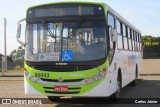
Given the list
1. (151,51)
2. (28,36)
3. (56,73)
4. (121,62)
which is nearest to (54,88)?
(56,73)

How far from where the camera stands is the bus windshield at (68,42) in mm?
11773

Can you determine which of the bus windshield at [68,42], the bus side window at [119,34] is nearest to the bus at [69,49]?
the bus windshield at [68,42]

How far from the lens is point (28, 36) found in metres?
12.4

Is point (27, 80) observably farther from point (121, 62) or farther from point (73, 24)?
point (121, 62)

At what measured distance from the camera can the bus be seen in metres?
11.7

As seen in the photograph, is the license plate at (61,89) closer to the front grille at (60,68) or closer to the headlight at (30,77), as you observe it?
the front grille at (60,68)

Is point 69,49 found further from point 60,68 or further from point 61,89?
point 61,89

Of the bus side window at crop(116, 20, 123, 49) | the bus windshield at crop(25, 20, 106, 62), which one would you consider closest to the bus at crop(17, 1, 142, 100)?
the bus windshield at crop(25, 20, 106, 62)

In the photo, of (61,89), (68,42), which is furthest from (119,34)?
(61,89)

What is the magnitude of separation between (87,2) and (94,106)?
3395mm

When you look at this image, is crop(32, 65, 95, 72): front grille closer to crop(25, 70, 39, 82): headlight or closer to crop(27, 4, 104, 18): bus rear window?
crop(25, 70, 39, 82): headlight

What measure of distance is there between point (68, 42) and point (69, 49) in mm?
215

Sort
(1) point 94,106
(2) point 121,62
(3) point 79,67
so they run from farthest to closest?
1. (2) point 121,62
2. (1) point 94,106
3. (3) point 79,67

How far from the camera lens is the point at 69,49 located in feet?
38.9
